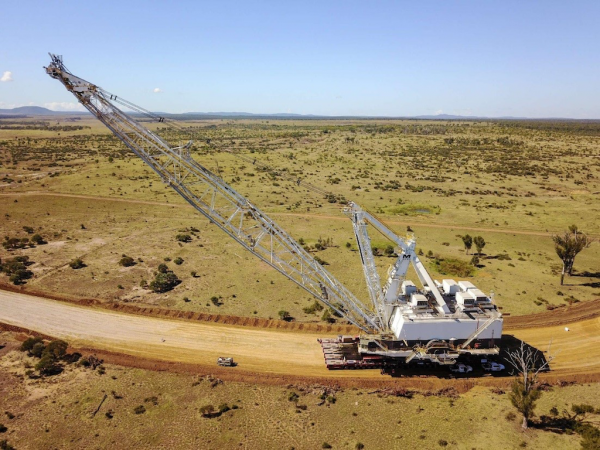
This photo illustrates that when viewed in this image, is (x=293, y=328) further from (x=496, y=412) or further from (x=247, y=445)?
(x=496, y=412)

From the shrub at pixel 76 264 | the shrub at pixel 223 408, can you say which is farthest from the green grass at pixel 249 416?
the shrub at pixel 76 264

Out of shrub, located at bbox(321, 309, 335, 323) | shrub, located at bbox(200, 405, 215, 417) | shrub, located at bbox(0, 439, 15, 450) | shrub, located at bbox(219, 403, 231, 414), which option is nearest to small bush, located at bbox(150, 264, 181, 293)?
shrub, located at bbox(321, 309, 335, 323)

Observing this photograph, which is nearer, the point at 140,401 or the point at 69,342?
the point at 140,401

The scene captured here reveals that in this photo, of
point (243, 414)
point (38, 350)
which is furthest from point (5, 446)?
point (243, 414)

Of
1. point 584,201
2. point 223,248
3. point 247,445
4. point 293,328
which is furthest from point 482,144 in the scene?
point 247,445

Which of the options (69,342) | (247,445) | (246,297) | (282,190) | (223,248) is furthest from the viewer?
(282,190)
